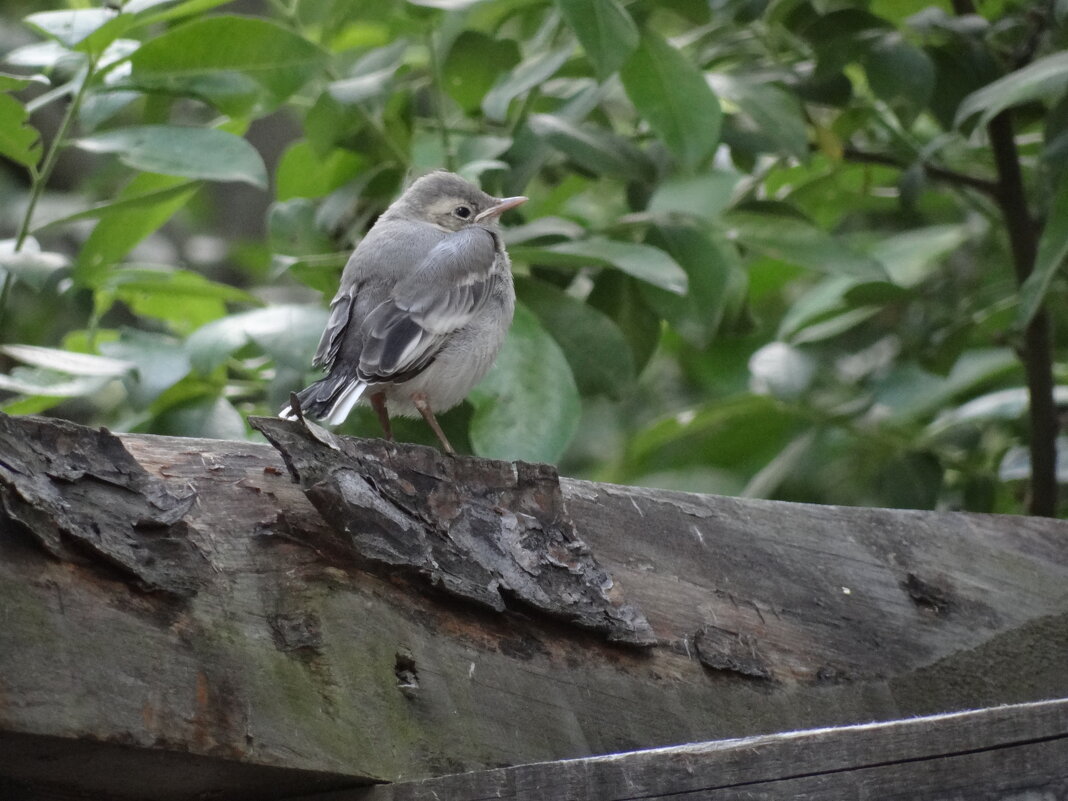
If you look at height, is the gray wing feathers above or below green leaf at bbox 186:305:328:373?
below

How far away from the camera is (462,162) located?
3.20 metres

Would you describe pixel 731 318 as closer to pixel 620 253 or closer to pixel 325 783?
pixel 620 253

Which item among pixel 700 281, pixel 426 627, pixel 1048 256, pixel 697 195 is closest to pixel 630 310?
pixel 700 281

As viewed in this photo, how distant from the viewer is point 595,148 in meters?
3.11

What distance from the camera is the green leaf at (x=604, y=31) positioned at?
265 centimetres

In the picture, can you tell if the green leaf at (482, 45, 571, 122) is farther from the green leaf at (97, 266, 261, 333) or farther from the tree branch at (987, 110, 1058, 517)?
the tree branch at (987, 110, 1058, 517)

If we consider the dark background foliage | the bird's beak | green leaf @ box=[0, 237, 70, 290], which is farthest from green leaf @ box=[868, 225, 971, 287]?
green leaf @ box=[0, 237, 70, 290]

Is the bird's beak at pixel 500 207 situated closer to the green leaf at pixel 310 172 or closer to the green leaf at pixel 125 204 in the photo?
the green leaf at pixel 310 172

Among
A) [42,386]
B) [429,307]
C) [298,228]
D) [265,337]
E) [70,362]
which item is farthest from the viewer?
[298,228]

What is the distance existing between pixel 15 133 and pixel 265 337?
0.64m

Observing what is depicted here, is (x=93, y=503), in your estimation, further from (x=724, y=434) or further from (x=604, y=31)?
(x=724, y=434)

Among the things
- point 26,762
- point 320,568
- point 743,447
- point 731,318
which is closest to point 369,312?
point 731,318

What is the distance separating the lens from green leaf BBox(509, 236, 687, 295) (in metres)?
2.79

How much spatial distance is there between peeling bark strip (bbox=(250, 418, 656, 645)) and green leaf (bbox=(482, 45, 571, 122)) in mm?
1423
